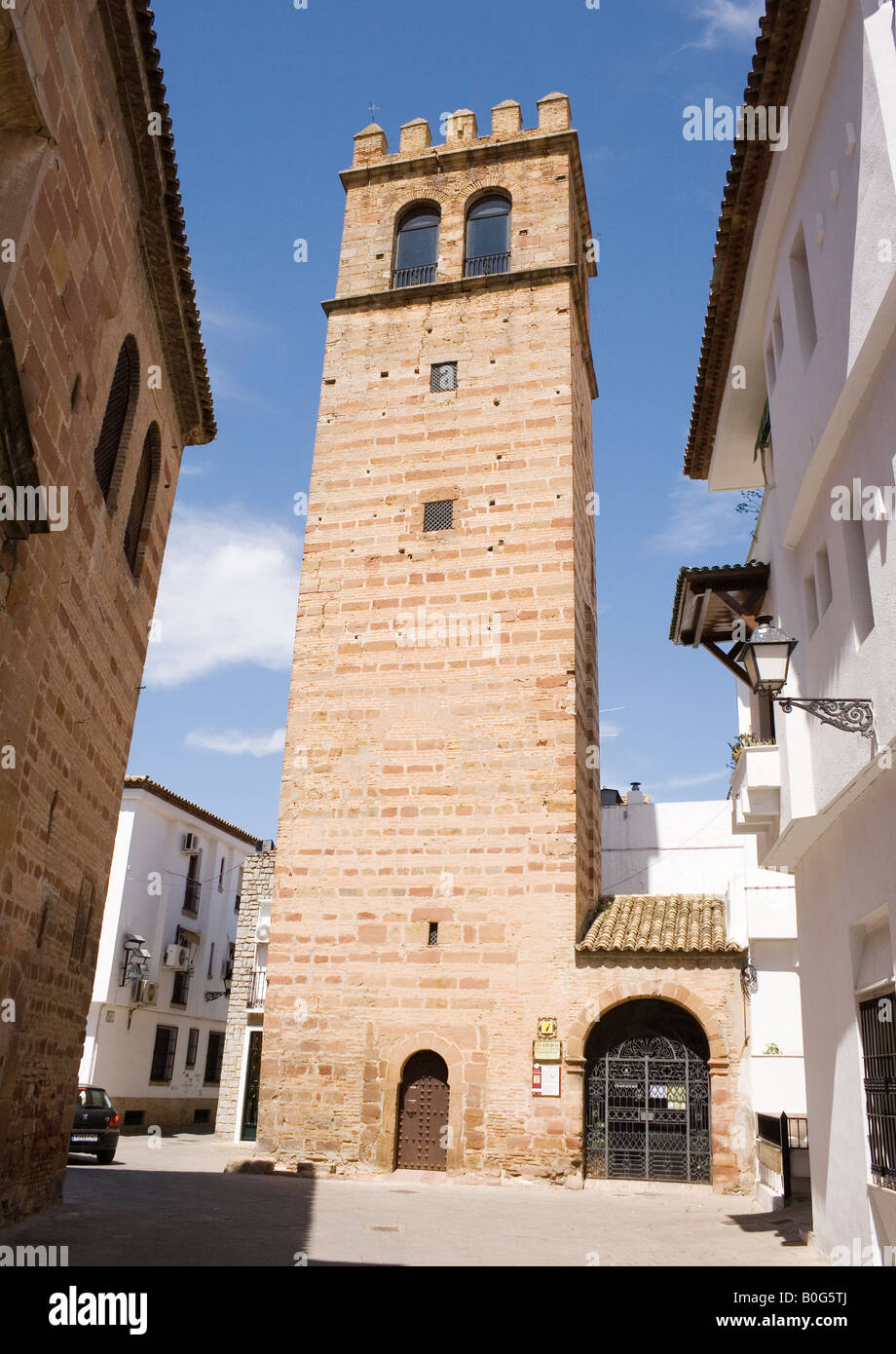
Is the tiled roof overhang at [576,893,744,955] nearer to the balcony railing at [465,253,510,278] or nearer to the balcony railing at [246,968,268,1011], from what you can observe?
the balcony railing at [246,968,268,1011]

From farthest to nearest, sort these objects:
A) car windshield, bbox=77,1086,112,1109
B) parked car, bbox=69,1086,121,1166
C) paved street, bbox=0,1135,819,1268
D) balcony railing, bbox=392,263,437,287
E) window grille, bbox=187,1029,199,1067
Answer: window grille, bbox=187,1029,199,1067, balcony railing, bbox=392,263,437,287, car windshield, bbox=77,1086,112,1109, parked car, bbox=69,1086,121,1166, paved street, bbox=0,1135,819,1268

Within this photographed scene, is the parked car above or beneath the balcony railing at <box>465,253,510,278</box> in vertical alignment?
beneath

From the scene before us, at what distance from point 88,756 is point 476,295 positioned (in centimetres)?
1247

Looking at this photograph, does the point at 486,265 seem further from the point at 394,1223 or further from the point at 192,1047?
the point at 192,1047

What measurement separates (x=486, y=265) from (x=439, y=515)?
17.2 feet

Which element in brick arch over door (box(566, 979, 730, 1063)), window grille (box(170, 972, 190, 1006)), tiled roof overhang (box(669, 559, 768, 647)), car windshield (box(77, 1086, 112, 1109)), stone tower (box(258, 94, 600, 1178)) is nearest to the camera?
tiled roof overhang (box(669, 559, 768, 647))

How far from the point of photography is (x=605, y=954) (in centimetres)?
1430

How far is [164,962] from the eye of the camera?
86.0ft

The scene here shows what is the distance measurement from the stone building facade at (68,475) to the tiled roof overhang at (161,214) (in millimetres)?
19

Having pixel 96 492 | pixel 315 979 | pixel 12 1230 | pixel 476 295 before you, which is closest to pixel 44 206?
pixel 96 492

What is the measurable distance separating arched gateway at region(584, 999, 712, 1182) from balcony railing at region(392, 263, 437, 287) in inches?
529

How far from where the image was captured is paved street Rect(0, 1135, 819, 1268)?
770cm

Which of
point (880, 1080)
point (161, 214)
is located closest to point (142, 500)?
point (161, 214)

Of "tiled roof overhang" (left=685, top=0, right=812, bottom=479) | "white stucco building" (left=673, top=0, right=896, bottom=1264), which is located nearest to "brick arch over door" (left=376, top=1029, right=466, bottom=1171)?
"white stucco building" (left=673, top=0, right=896, bottom=1264)
